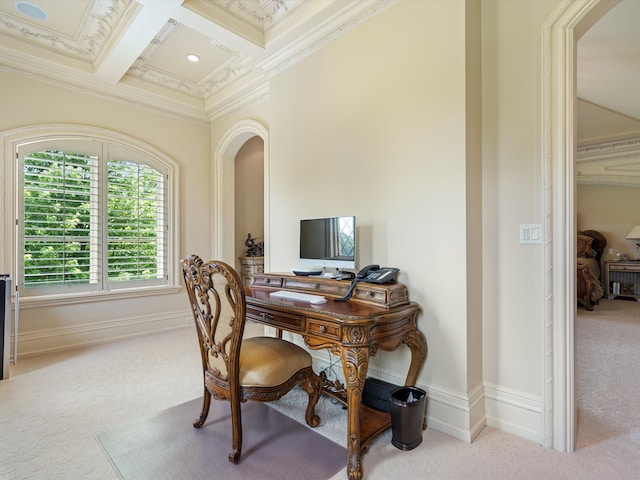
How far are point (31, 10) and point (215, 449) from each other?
3898 mm

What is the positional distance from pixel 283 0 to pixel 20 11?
2.36m

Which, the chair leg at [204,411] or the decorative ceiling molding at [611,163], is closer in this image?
the chair leg at [204,411]

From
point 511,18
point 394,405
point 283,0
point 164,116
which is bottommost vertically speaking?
point 394,405

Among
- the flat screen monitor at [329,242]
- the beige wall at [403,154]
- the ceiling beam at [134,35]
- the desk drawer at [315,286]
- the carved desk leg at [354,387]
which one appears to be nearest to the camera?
the carved desk leg at [354,387]

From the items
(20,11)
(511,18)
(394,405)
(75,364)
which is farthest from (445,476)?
(20,11)

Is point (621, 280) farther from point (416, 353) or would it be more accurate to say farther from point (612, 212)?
point (416, 353)

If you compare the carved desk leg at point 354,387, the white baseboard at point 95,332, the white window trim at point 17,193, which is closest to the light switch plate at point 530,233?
the carved desk leg at point 354,387

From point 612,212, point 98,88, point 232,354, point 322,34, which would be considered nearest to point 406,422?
point 232,354

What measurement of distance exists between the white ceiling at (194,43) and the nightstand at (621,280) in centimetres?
365

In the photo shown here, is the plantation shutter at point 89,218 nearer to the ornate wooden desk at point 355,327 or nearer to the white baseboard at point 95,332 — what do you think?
the white baseboard at point 95,332

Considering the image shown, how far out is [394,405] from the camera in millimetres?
1915

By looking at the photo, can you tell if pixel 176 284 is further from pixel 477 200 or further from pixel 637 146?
pixel 637 146

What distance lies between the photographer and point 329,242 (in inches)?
102

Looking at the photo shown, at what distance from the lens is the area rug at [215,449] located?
175cm
